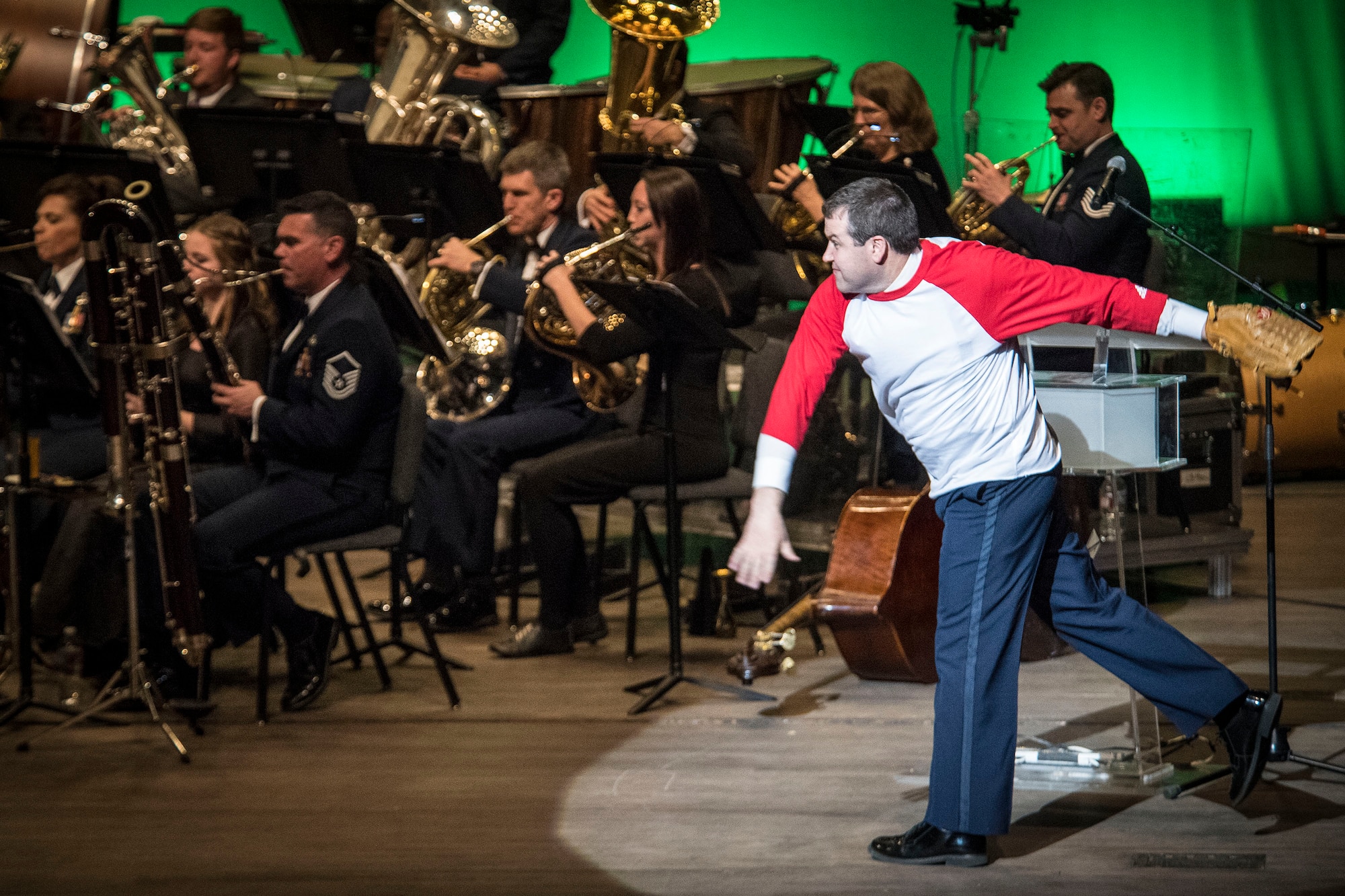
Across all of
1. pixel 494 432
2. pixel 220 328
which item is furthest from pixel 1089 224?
pixel 220 328

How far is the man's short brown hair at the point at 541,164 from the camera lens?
4.98 metres

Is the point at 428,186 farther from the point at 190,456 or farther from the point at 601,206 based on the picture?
the point at 190,456

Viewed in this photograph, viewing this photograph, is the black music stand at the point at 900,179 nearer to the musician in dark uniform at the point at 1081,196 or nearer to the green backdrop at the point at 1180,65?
the musician in dark uniform at the point at 1081,196

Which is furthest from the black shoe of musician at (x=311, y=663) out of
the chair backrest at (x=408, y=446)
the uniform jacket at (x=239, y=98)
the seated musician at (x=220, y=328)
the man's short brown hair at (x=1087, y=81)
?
the uniform jacket at (x=239, y=98)

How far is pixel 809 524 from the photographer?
4.98 metres

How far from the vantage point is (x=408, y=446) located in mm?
4023

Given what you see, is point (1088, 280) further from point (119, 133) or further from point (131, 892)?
point (119, 133)

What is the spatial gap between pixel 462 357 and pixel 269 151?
1.00 metres

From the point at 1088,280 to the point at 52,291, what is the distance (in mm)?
3431

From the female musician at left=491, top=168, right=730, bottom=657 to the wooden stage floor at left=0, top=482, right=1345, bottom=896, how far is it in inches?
12.6

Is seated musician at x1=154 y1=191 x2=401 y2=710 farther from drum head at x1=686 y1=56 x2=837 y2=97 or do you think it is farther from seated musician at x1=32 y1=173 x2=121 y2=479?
drum head at x1=686 y1=56 x2=837 y2=97

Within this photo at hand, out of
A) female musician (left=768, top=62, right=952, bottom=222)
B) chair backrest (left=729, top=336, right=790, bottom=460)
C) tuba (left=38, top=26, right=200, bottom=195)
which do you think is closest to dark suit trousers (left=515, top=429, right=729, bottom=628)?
chair backrest (left=729, top=336, right=790, bottom=460)

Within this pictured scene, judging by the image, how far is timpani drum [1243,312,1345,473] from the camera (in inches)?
254

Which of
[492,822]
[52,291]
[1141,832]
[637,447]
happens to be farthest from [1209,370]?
[52,291]
